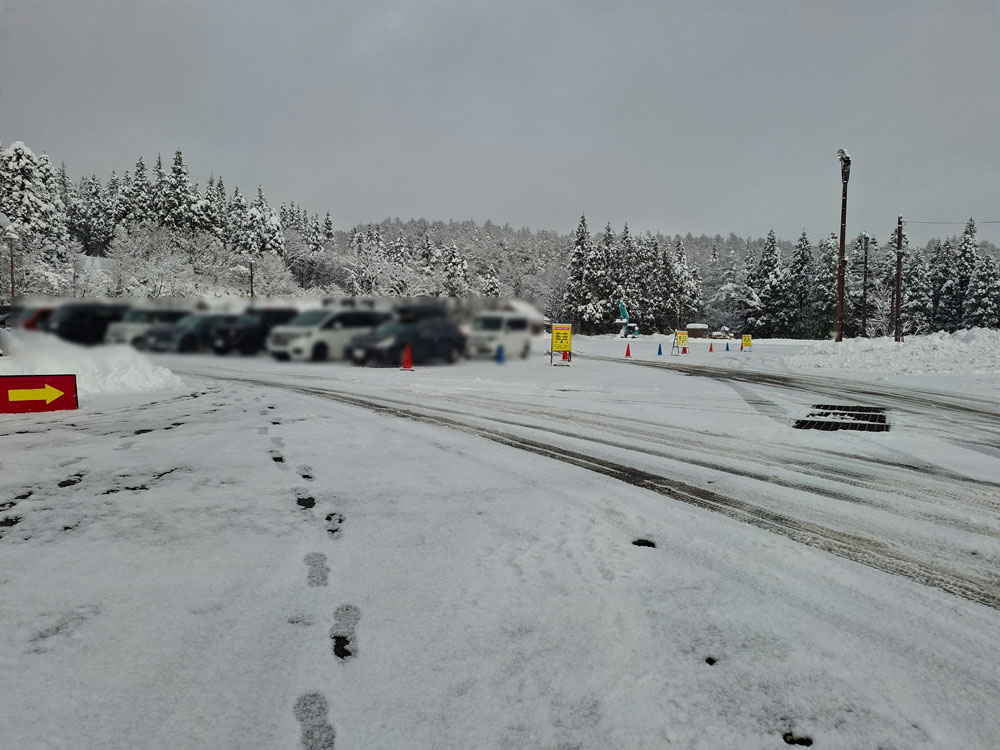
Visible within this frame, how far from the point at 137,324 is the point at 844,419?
11400mm

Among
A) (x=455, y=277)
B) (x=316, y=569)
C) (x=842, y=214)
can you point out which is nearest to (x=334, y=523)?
(x=316, y=569)

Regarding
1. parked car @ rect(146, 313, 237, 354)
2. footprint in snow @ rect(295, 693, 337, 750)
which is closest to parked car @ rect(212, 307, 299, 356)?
parked car @ rect(146, 313, 237, 354)

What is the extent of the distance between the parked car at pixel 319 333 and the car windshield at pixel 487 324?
1092mm

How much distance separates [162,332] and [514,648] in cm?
463

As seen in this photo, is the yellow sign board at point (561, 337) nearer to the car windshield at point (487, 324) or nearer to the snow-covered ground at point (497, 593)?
the snow-covered ground at point (497, 593)

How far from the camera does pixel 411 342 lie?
6691mm

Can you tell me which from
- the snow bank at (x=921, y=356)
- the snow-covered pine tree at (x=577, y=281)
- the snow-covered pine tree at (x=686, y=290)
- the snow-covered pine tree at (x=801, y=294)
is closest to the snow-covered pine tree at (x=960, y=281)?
the snow-covered pine tree at (x=801, y=294)

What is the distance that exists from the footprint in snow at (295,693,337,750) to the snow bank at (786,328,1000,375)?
72.5ft

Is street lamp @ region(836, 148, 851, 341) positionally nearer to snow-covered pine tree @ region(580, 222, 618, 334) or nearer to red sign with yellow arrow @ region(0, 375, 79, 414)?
snow-covered pine tree @ region(580, 222, 618, 334)

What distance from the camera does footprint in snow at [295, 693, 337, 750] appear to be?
263cm

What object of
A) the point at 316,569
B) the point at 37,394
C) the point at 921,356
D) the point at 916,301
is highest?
the point at 916,301

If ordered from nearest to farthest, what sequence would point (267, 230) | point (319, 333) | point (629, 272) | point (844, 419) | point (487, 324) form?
point (319, 333) → point (487, 324) → point (267, 230) → point (844, 419) → point (629, 272)

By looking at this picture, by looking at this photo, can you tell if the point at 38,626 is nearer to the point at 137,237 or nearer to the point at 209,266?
the point at 209,266

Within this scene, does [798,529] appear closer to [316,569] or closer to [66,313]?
[316,569]
